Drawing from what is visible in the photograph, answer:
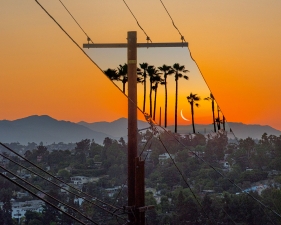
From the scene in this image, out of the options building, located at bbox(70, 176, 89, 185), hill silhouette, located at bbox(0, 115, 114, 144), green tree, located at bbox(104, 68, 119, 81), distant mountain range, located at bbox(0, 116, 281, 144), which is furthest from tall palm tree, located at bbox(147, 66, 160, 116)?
hill silhouette, located at bbox(0, 115, 114, 144)

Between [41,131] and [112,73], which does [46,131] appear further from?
[112,73]

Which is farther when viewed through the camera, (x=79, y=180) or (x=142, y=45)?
(x=79, y=180)

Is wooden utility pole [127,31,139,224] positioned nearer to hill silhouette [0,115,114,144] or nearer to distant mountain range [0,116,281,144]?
distant mountain range [0,116,281,144]

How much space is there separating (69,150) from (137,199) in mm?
60376

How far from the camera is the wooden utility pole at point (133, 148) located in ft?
28.9

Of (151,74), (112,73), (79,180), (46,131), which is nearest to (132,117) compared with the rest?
(112,73)

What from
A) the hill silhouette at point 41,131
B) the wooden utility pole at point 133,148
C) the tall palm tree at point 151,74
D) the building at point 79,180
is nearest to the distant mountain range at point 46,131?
the hill silhouette at point 41,131

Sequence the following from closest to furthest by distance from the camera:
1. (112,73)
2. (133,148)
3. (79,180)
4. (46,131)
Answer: (133,148) < (112,73) < (79,180) < (46,131)

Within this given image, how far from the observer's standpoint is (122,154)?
190 feet

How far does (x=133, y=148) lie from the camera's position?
9195 mm

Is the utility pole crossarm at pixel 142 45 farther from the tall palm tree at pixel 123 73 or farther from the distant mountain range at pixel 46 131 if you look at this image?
the distant mountain range at pixel 46 131

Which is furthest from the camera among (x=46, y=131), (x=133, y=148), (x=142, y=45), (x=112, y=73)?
(x=46, y=131)

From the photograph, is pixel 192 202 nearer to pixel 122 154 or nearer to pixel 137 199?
pixel 122 154

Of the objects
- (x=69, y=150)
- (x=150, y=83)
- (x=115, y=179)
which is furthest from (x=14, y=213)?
(x=150, y=83)
